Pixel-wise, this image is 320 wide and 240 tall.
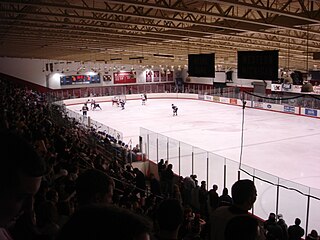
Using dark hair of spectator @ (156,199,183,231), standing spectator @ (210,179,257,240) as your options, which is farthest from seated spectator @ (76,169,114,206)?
standing spectator @ (210,179,257,240)

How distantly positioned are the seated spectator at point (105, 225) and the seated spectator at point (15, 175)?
0.16 m

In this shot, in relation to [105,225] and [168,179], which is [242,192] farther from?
[168,179]

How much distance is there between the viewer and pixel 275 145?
21656 mm

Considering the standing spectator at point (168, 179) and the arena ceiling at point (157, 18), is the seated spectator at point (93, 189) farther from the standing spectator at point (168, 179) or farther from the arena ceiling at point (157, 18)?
the standing spectator at point (168, 179)

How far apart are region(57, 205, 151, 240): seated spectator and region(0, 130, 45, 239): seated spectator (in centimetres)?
16

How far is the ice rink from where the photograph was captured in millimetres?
17594

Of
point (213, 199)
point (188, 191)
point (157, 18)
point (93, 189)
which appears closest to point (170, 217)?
point (93, 189)

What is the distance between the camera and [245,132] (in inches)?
1024

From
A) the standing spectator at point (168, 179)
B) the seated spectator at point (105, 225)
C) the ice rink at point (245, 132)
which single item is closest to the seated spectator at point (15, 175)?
the seated spectator at point (105, 225)

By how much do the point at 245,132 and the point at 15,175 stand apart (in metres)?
25.8

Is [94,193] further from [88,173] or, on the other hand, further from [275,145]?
[275,145]

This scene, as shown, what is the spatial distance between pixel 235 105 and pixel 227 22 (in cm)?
2980

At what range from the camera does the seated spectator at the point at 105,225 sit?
0.85 meters

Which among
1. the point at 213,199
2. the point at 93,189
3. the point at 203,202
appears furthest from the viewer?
the point at 203,202
